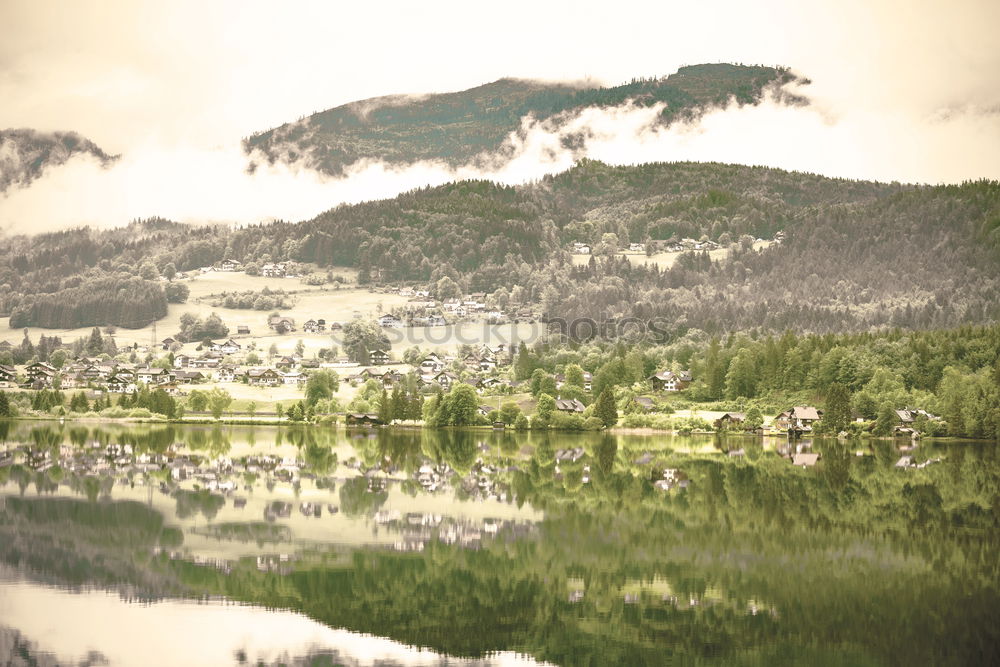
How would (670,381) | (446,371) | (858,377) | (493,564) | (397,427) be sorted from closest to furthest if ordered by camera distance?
(493,564), (397,427), (858,377), (670,381), (446,371)

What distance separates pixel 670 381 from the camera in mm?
129375

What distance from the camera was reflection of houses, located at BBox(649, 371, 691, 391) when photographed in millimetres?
128250

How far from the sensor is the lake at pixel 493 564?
27219 mm

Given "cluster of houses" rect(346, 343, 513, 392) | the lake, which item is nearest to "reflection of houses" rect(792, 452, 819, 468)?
the lake

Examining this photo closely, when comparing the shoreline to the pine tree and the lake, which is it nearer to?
the pine tree

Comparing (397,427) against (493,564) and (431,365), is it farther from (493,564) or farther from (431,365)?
(493,564)

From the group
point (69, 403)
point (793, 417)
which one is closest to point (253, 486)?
point (793, 417)

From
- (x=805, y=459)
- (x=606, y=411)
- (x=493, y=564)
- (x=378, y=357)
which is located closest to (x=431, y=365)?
(x=378, y=357)

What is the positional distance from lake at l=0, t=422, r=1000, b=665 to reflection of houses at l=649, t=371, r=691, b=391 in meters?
64.9

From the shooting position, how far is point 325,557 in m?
36.1

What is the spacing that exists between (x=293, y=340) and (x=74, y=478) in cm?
14511

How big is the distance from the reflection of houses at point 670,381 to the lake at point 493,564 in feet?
213

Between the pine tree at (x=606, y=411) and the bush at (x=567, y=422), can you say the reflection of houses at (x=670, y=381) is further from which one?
the bush at (x=567, y=422)

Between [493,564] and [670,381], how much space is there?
96.1 m
